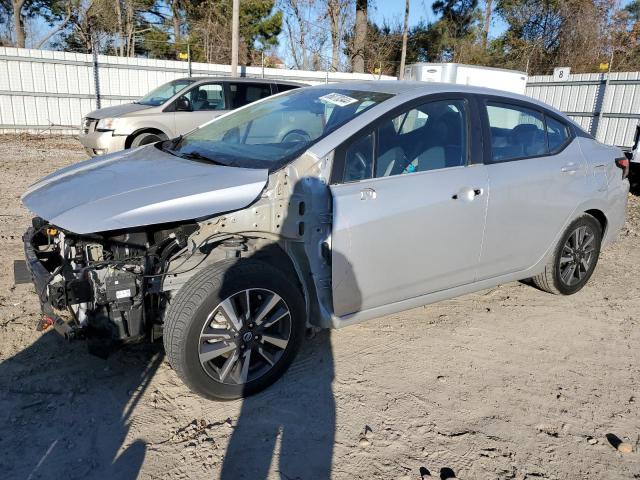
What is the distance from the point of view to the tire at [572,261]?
4371 mm

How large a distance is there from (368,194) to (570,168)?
1.99 meters

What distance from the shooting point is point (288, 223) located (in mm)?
3006

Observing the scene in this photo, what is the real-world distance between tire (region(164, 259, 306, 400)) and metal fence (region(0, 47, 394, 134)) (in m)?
14.6

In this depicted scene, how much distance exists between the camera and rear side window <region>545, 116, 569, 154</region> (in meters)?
4.16

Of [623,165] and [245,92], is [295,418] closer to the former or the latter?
[623,165]

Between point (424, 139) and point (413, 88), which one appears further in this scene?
point (413, 88)

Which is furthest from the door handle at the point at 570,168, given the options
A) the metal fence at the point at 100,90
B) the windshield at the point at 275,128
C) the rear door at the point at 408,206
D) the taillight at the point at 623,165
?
the metal fence at the point at 100,90

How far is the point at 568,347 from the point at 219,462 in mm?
2611

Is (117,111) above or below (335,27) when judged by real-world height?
below

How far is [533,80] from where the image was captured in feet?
51.3

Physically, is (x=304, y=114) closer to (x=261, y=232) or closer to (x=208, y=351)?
(x=261, y=232)

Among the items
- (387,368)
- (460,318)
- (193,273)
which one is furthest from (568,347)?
(193,273)

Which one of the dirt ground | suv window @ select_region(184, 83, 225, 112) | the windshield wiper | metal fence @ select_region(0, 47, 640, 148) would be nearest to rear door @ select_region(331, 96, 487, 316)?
the dirt ground

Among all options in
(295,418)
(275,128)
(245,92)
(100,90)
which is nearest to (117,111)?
(245,92)
